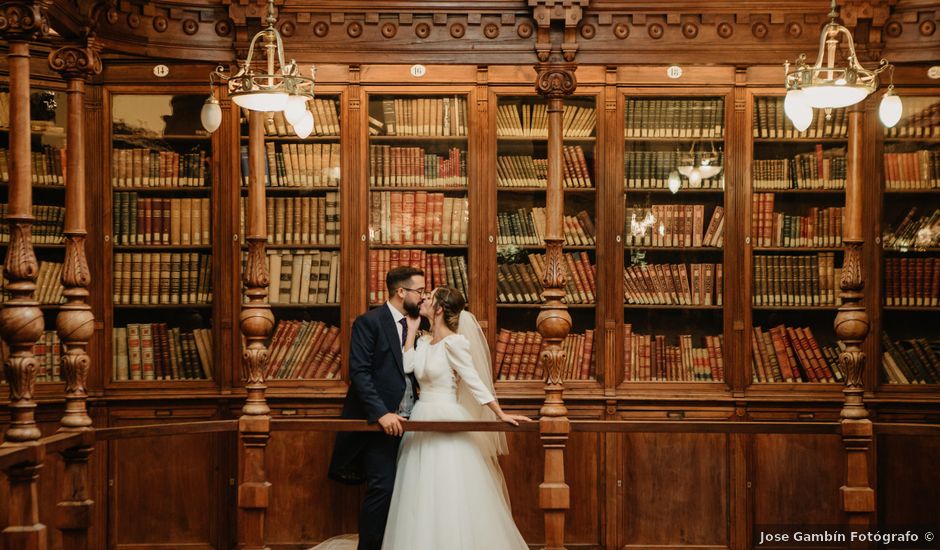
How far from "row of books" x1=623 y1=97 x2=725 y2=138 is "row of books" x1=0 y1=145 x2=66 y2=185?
3742 mm

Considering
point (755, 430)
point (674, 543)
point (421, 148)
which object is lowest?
point (674, 543)

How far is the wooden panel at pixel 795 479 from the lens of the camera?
21.9 ft

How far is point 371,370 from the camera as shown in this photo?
5.80m

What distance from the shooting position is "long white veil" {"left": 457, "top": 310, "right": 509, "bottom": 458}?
5.87 meters

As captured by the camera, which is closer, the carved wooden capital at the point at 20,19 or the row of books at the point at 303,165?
the carved wooden capital at the point at 20,19

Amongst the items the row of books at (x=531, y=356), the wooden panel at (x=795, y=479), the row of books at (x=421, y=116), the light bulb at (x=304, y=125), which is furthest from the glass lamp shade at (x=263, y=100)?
the wooden panel at (x=795, y=479)

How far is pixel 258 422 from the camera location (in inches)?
221

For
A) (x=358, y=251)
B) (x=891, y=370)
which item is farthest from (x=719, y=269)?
(x=358, y=251)

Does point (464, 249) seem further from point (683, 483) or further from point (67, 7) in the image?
point (67, 7)

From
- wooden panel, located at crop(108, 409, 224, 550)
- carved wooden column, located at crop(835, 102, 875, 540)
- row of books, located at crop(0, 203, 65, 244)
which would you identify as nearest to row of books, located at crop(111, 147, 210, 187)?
row of books, located at crop(0, 203, 65, 244)

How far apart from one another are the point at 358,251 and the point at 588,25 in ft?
6.74

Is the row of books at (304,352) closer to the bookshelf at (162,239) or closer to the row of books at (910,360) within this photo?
the bookshelf at (162,239)

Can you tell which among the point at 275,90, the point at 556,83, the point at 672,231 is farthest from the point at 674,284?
the point at 275,90

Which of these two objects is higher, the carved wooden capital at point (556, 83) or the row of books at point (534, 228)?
the carved wooden capital at point (556, 83)
